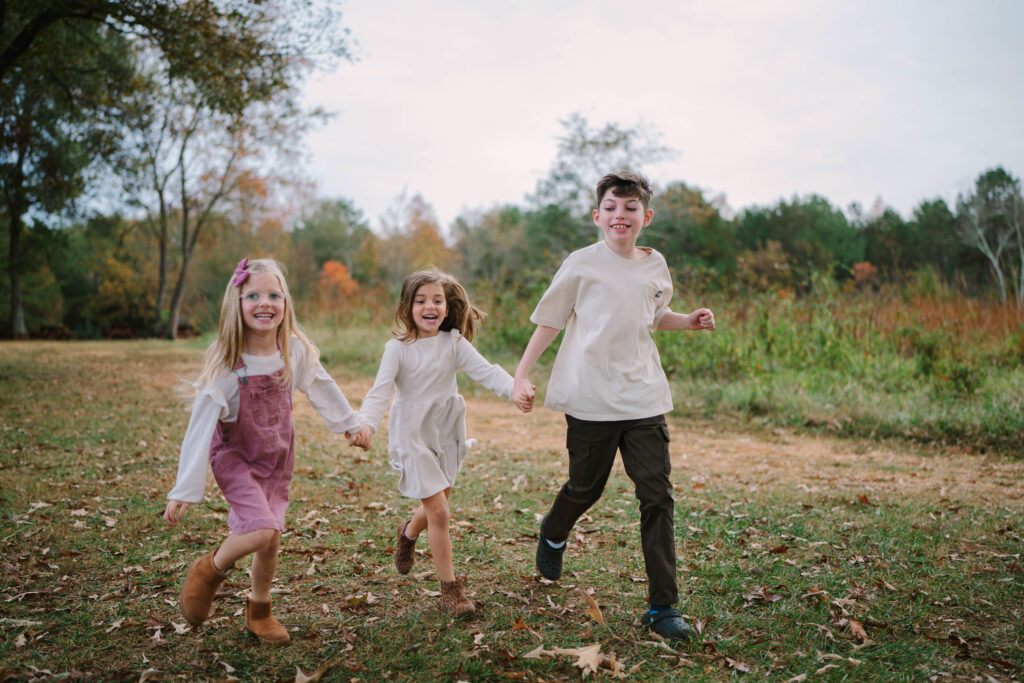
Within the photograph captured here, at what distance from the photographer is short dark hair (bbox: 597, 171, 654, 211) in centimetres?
361

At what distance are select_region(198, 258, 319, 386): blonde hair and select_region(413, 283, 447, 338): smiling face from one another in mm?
566

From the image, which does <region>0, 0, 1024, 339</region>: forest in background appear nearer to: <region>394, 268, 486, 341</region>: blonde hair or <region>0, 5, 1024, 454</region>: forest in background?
<region>0, 5, 1024, 454</region>: forest in background

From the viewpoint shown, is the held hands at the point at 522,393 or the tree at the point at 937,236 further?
the tree at the point at 937,236

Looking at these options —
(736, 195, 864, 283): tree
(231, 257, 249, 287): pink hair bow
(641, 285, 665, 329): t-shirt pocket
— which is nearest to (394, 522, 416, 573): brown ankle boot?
(231, 257, 249, 287): pink hair bow

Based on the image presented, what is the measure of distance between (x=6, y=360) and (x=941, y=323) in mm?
18071

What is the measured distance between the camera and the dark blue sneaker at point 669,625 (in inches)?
131

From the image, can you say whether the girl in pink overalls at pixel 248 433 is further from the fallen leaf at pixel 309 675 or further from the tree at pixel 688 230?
the tree at pixel 688 230

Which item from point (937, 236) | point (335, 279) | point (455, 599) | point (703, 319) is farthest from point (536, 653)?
point (335, 279)

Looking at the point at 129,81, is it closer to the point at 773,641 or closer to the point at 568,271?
the point at 568,271

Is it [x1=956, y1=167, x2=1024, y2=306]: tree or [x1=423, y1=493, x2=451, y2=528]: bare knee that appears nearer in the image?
[x1=423, y1=493, x2=451, y2=528]: bare knee

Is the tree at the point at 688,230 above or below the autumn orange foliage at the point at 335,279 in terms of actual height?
above

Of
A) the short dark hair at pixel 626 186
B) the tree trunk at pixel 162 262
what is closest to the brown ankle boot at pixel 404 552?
the short dark hair at pixel 626 186

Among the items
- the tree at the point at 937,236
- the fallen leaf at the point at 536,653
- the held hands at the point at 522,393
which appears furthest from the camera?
the tree at the point at 937,236

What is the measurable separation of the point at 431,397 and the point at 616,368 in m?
0.93
